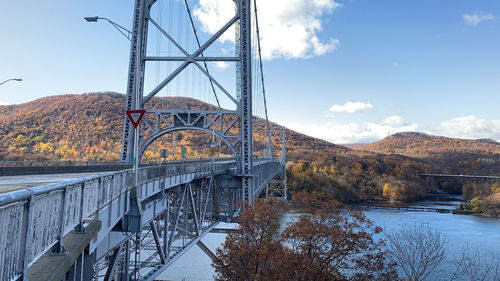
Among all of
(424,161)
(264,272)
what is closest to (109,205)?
(264,272)

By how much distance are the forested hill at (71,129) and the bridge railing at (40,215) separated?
2193 inches

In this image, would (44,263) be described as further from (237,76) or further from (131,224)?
(237,76)

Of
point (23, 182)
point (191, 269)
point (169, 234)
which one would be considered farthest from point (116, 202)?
point (191, 269)

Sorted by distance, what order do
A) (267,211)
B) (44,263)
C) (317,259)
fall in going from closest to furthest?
(44,263) → (317,259) → (267,211)

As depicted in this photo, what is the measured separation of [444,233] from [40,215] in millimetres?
44083

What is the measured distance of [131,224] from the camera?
30.4 feet

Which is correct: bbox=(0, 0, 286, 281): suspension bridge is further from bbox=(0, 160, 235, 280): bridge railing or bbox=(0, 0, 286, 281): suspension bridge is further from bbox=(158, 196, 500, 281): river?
bbox=(158, 196, 500, 281): river

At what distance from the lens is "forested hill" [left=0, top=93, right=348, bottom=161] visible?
225 ft

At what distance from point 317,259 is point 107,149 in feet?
210

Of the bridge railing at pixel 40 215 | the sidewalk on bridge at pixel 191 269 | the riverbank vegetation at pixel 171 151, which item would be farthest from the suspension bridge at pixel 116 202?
the riverbank vegetation at pixel 171 151

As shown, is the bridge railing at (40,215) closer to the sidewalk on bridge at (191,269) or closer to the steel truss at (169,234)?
the steel truss at (169,234)

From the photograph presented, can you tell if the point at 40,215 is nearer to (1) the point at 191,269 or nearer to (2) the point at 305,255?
(2) the point at 305,255

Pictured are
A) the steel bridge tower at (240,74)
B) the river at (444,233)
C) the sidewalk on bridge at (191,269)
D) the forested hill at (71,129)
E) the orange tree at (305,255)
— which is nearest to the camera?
the orange tree at (305,255)

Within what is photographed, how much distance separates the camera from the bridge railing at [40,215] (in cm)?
320
